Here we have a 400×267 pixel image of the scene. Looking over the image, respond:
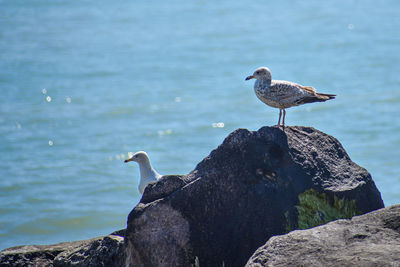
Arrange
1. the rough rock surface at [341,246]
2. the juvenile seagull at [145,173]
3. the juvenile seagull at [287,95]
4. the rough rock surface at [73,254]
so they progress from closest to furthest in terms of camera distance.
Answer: the rough rock surface at [341,246], the rough rock surface at [73,254], the juvenile seagull at [287,95], the juvenile seagull at [145,173]

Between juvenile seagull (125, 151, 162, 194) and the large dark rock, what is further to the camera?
juvenile seagull (125, 151, 162, 194)

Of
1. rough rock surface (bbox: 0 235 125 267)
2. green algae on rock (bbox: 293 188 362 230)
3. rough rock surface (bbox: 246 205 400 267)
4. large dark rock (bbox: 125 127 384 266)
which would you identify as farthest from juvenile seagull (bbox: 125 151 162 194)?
rough rock surface (bbox: 246 205 400 267)

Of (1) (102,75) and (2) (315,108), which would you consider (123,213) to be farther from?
(1) (102,75)

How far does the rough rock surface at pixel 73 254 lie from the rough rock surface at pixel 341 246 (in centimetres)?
199

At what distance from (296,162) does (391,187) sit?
9.91 metres

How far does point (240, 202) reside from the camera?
279 inches

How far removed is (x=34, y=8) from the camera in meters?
32.0

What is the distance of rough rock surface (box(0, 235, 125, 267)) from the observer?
7.32 m

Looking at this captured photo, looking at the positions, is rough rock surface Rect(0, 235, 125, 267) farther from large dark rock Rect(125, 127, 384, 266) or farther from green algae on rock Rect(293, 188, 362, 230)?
green algae on rock Rect(293, 188, 362, 230)

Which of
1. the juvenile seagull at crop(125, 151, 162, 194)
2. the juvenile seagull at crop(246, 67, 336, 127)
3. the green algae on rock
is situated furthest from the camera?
the juvenile seagull at crop(125, 151, 162, 194)

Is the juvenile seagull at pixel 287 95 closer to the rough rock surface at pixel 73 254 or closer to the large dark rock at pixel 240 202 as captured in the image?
the large dark rock at pixel 240 202

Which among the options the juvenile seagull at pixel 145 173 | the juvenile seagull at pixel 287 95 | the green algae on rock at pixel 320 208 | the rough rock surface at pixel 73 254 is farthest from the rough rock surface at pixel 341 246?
the juvenile seagull at pixel 145 173

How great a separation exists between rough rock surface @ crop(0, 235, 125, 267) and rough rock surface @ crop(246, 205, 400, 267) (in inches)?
78.3

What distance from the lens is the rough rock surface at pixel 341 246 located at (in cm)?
546
